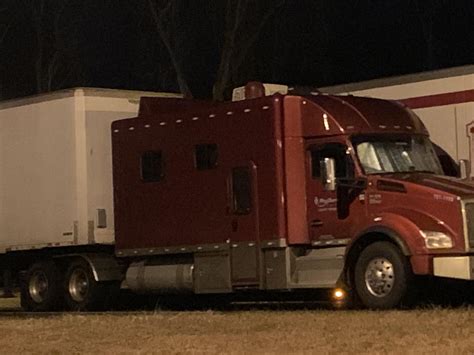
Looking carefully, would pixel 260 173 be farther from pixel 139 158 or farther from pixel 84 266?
pixel 84 266

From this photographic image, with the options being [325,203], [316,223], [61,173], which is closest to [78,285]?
[61,173]

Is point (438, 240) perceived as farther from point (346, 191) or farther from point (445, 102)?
point (445, 102)

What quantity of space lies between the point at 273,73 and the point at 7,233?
21.1 metres

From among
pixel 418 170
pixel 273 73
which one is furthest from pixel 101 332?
pixel 273 73

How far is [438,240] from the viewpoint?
1661 cm

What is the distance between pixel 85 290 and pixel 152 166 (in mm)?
2658

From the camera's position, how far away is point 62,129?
21.2 m

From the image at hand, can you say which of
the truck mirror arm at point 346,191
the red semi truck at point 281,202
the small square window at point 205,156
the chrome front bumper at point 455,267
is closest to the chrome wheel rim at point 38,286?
the red semi truck at point 281,202

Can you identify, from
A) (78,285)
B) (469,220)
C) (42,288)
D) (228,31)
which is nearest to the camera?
(469,220)

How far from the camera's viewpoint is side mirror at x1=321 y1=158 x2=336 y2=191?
17.4 m

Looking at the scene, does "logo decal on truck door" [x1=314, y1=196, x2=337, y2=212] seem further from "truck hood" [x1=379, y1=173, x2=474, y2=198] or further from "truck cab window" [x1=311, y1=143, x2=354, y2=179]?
"truck hood" [x1=379, y1=173, x2=474, y2=198]

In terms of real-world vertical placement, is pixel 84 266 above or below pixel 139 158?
below

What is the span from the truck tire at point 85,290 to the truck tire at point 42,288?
22 centimetres

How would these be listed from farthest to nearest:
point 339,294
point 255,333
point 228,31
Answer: point 228,31
point 339,294
point 255,333
